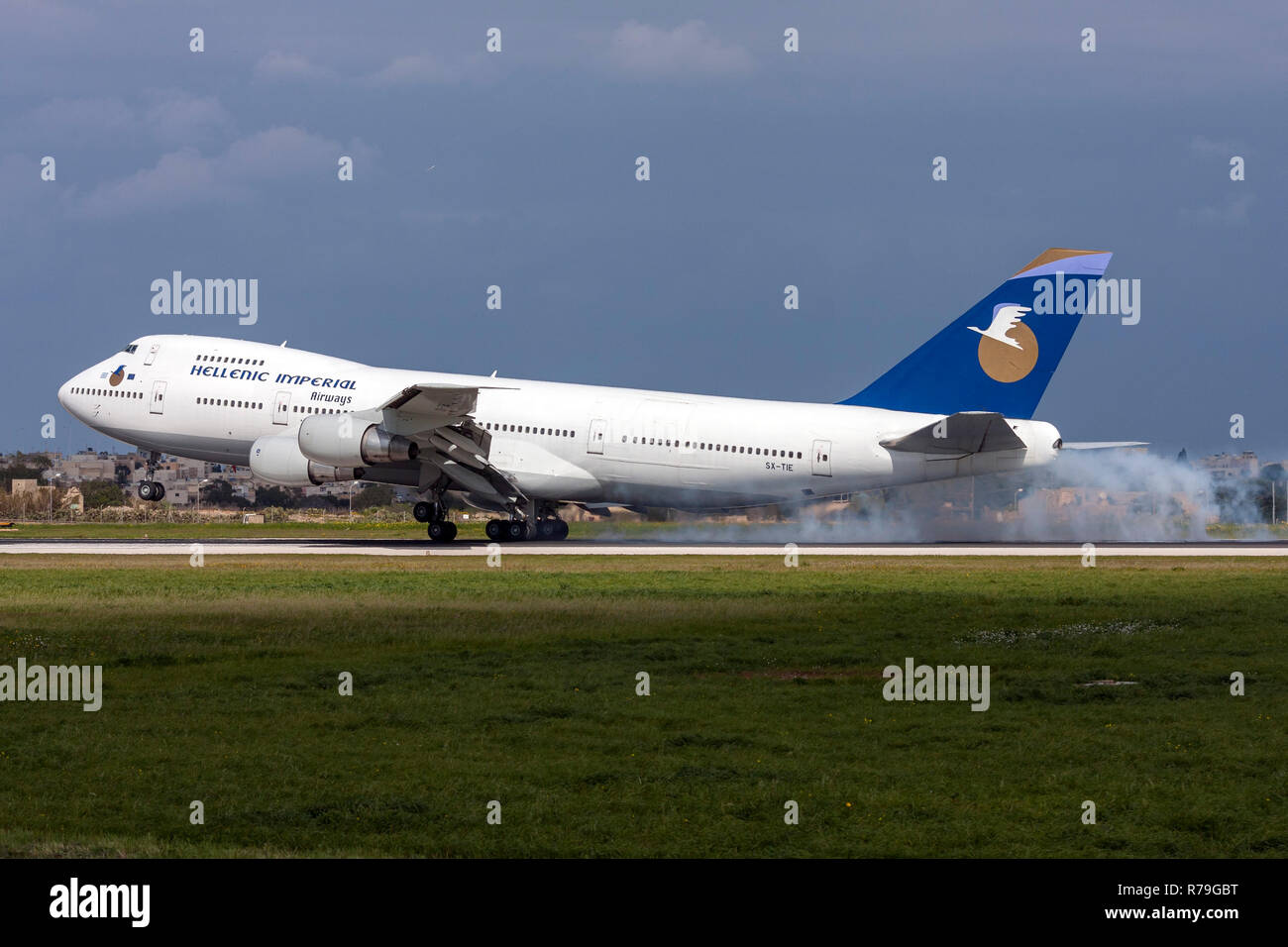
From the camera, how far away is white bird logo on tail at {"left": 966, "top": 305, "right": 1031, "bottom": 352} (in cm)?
4566

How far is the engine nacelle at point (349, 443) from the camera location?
45.1 m

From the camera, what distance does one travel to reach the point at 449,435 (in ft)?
154

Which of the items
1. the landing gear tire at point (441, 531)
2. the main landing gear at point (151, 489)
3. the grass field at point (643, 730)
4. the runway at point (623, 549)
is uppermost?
the main landing gear at point (151, 489)

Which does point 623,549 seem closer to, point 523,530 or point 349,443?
point 523,530

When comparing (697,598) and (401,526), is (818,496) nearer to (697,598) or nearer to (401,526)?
(697,598)

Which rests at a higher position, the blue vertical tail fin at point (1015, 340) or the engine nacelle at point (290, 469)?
Result: the blue vertical tail fin at point (1015, 340)

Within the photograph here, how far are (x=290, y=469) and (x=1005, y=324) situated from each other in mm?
24370

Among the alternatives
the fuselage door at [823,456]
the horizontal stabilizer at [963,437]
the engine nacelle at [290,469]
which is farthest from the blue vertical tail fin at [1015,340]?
the engine nacelle at [290,469]

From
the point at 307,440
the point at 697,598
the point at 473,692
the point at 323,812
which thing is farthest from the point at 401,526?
the point at 323,812

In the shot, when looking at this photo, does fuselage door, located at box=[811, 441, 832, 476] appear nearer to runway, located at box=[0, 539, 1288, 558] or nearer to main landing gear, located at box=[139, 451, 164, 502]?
runway, located at box=[0, 539, 1288, 558]

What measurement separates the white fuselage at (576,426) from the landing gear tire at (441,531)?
120 inches

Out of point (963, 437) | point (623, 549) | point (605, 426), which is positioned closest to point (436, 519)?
point (605, 426)

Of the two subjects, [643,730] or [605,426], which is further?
[605,426]

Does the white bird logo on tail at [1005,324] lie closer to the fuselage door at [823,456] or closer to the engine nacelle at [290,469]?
the fuselage door at [823,456]
